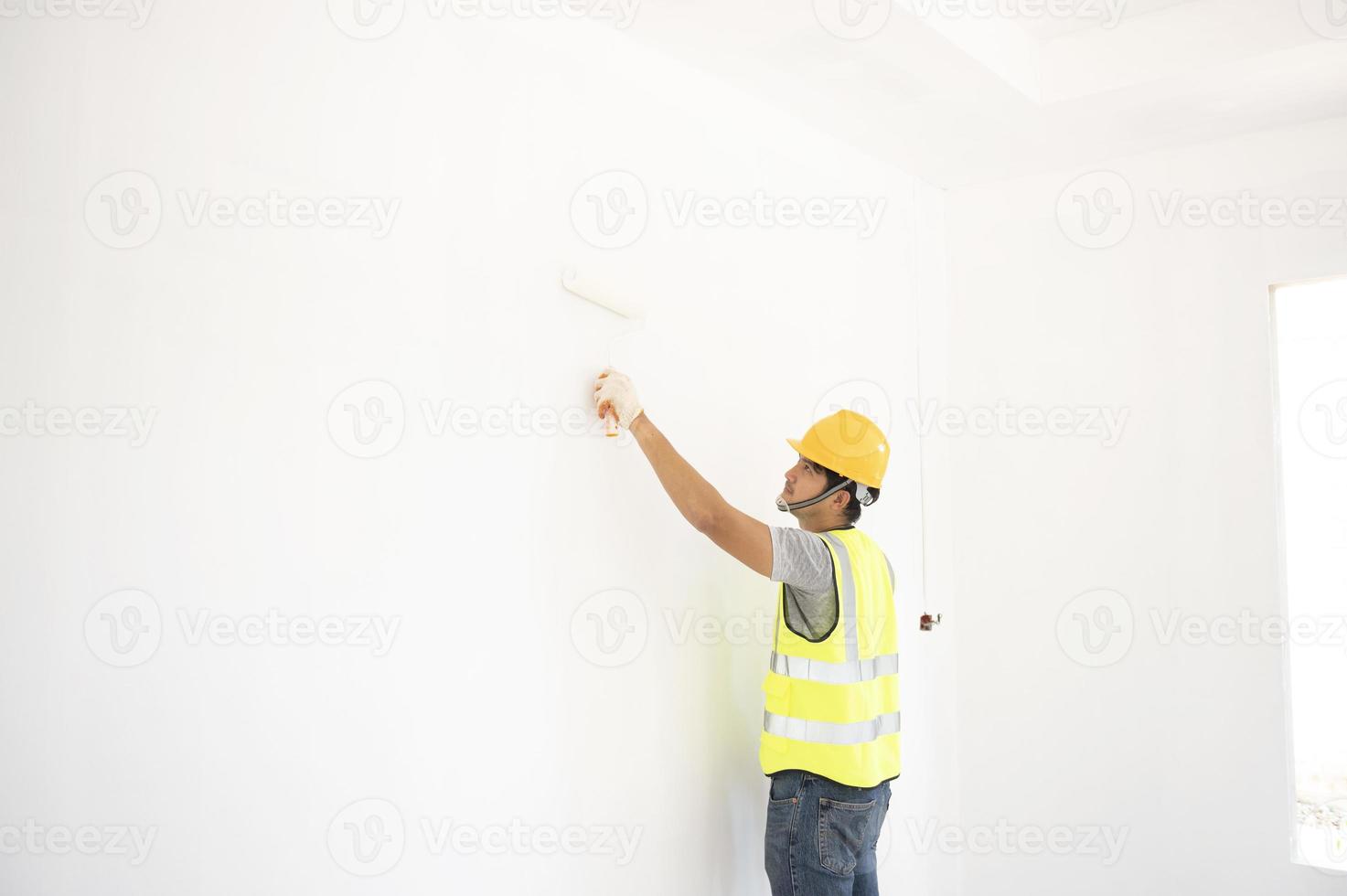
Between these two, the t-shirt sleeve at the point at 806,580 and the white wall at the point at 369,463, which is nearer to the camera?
the white wall at the point at 369,463

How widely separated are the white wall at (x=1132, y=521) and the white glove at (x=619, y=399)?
1942mm

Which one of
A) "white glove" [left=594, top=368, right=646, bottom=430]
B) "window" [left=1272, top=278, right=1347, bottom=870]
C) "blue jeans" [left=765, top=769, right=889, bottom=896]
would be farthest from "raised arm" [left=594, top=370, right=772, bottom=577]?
"window" [left=1272, top=278, right=1347, bottom=870]

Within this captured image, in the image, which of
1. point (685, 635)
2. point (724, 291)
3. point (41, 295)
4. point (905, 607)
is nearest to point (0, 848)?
point (41, 295)

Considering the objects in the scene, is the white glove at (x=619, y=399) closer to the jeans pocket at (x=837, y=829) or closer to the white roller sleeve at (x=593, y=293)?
the white roller sleeve at (x=593, y=293)

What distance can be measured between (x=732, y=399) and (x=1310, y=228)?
2.00 m

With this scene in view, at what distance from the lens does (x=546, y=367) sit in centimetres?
211

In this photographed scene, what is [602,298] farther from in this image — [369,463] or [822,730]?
[822,730]

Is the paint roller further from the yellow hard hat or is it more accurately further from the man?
the yellow hard hat

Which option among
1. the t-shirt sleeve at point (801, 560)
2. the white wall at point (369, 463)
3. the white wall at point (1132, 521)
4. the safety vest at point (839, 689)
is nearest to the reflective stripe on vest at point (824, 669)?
the safety vest at point (839, 689)

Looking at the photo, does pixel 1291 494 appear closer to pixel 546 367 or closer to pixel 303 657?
pixel 546 367

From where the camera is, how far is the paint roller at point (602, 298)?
2150mm

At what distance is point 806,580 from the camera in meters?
2.11

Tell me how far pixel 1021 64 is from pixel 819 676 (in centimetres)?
194

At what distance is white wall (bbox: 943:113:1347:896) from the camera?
10.1ft
